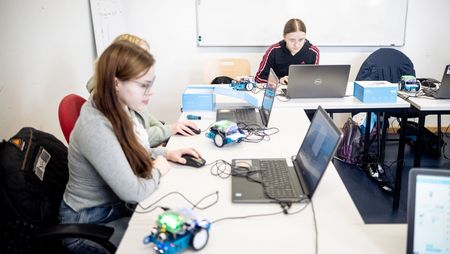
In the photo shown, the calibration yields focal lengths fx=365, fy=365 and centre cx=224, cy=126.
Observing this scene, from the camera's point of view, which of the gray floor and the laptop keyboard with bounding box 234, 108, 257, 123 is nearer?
the laptop keyboard with bounding box 234, 108, 257, 123

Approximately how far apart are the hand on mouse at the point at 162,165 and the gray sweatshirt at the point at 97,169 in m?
0.06

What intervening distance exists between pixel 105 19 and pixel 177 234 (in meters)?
3.01

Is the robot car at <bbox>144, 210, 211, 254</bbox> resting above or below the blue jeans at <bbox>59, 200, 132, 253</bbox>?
above

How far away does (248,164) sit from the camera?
1.50 m

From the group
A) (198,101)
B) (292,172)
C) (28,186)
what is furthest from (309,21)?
(28,186)

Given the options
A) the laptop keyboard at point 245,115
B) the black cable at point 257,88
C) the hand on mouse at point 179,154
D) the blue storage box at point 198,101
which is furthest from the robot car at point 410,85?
the hand on mouse at point 179,154

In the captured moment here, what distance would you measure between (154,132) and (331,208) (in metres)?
1.05

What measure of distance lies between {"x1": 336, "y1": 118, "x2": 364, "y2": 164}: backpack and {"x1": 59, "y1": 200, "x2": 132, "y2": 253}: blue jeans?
7.38 feet

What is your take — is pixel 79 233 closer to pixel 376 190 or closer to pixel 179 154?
pixel 179 154

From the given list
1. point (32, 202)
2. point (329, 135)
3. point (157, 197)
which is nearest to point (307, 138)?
point (329, 135)

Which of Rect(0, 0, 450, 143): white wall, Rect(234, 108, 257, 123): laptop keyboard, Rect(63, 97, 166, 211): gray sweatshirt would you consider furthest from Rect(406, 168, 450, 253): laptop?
Rect(0, 0, 450, 143): white wall

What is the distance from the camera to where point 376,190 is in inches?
109

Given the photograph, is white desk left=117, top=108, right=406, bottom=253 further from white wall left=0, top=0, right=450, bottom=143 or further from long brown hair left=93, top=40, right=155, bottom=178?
white wall left=0, top=0, right=450, bottom=143

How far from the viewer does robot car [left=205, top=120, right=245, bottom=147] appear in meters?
1.72
